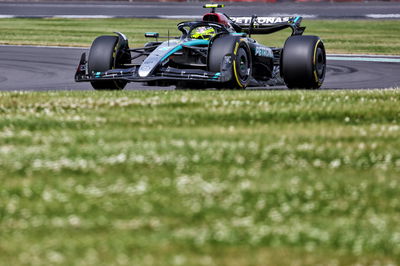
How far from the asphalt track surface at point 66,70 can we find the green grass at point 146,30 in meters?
3.08

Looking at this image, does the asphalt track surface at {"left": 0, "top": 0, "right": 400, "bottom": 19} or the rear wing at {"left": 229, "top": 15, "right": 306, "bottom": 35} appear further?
the asphalt track surface at {"left": 0, "top": 0, "right": 400, "bottom": 19}

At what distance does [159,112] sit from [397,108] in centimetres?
286

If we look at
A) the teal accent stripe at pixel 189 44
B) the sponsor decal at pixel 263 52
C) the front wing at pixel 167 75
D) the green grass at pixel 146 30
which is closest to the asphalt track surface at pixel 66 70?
the sponsor decal at pixel 263 52

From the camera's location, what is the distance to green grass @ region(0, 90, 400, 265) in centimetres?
481

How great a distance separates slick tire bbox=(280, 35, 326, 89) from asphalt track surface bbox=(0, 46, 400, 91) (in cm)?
142

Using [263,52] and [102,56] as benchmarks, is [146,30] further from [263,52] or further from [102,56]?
[102,56]

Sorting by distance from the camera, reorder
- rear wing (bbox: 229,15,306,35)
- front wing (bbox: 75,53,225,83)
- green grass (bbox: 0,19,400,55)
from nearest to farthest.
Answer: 1. front wing (bbox: 75,53,225,83)
2. rear wing (bbox: 229,15,306,35)
3. green grass (bbox: 0,19,400,55)

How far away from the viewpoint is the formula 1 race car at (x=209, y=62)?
43.5 ft

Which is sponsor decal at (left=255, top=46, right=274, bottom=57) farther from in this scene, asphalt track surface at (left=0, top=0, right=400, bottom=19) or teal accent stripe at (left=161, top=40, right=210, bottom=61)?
asphalt track surface at (left=0, top=0, right=400, bottom=19)

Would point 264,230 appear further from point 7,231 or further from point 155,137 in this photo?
point 155,137

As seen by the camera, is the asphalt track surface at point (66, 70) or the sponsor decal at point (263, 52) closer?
the sponsor decal at point (263, 52)

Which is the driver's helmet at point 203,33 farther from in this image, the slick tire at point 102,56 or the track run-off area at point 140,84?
the track run-off area at point 140,84

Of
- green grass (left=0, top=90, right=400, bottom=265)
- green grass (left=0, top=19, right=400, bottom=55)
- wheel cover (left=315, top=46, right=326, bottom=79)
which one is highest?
green grass (left=0, top=90, right=400, bottom=265)

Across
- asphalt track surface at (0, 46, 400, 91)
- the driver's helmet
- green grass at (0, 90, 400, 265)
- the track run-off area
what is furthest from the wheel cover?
green grass at (0, 90, 400, 265)
